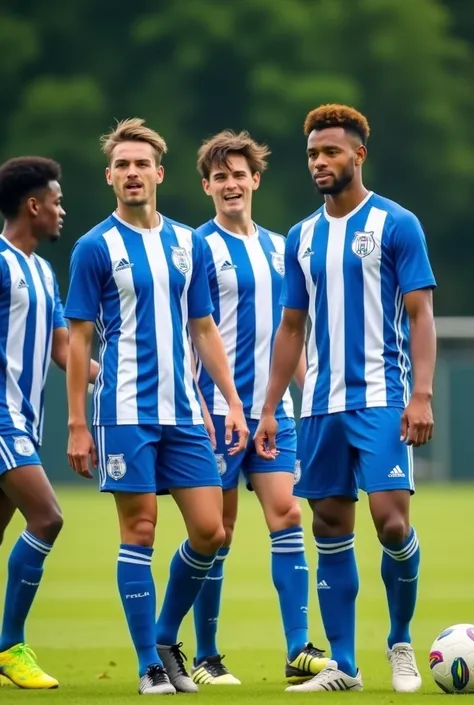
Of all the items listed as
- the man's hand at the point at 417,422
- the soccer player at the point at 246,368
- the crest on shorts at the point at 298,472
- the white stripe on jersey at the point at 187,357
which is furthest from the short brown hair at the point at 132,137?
the man's hand at the point at 417,422

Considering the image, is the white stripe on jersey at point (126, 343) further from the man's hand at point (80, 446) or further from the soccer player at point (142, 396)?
the man's hand at point (80, 446)

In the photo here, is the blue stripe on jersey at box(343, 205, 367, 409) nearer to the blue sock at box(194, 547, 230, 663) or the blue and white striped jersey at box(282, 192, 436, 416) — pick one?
the blue and white striped jersey at box(282, 192, 436, 416)

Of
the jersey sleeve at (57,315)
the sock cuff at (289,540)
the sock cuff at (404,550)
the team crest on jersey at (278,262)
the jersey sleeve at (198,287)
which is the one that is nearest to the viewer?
the sock cuff at (404,550)

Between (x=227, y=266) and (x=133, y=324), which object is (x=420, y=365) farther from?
(x=227, y=266)

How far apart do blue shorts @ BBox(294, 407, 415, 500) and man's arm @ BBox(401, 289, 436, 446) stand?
121 millimetres

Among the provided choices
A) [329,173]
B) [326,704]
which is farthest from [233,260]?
[326,704]

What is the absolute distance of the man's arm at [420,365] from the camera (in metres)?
6.74

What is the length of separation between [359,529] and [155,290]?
425 inches

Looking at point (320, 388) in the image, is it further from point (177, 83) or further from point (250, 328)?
point (177, 83)

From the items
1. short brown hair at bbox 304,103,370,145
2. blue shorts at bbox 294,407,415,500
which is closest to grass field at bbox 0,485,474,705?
blue shorts at bbox 294,407,415,500

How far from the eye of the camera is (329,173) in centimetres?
711

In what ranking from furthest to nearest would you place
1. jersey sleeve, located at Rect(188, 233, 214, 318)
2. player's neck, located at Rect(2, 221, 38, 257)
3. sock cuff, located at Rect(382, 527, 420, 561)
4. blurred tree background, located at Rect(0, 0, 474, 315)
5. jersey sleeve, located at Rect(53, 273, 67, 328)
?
1. blurred tree background, located at Rect(0, 0, 474, 315)
2. jersey sleeve, located at Rect(53, 273, 67, 328)
3. player's neck, located at Rect(2, 221, 38, 257)
4. jersey sleeve, located at Rect(188, 233, 214, 318)
5. sock cuff, located at Rect(382, 527, 420, 561)

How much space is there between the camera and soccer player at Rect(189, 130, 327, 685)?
Result: 775 centimetres

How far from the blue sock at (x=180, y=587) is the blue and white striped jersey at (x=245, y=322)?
1.10 meters
